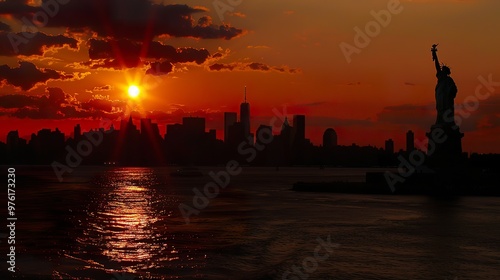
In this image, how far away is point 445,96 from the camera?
79.5 metres

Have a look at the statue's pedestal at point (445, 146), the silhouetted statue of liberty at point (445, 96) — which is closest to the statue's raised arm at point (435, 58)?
the silhouetted statue of liberty at point (445, 96)

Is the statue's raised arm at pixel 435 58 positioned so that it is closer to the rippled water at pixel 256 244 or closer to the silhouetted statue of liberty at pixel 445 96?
the silhouetted statue of liberty at pixel 445 96

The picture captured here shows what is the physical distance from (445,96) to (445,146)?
7262 millimetres

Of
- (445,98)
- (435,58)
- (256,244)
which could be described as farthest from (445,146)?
(256,244)

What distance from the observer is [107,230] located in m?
39.2

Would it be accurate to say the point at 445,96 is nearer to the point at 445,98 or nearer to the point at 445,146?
the point at 445,98

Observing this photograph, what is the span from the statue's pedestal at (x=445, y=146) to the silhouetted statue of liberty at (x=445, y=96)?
1.22 meters

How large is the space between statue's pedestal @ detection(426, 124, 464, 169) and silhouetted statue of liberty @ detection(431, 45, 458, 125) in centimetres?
122

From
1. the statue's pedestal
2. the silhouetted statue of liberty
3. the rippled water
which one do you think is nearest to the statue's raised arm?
the silhouetted statue of liberty

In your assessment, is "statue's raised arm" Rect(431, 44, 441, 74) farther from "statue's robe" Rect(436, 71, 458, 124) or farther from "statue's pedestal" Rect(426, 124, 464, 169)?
"statue's pedestal" Rect(426, 124, 464, 169)

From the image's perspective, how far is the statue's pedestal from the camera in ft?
252

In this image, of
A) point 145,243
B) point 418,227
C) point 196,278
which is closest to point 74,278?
point 196,278

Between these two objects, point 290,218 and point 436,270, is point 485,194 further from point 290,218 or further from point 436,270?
point 436,270

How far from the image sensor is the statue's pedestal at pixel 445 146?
76.9 metres
